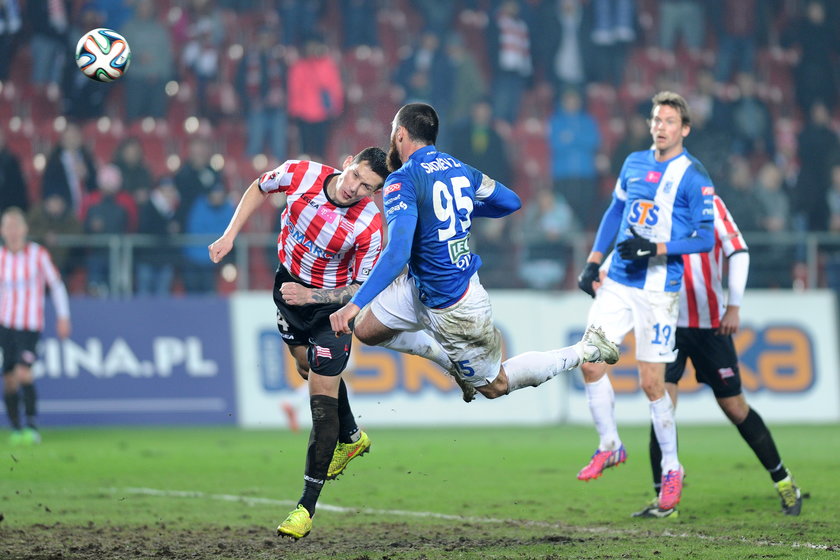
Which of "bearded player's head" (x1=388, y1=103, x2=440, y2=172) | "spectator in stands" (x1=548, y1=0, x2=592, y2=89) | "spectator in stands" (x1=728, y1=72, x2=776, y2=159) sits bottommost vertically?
"bearded player's head" (x1=388, y1=103, x2=440, y2=172)

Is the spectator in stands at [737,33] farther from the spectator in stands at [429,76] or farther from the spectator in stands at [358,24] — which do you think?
the spectator in stands at [358,24]

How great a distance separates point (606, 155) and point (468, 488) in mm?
10903

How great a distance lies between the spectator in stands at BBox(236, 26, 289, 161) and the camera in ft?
61.3

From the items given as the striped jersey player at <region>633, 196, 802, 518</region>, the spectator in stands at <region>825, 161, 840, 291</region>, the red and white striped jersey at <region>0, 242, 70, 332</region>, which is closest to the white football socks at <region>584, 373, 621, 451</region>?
the striped jersey player at <region>633, 196, 802, 518</region>

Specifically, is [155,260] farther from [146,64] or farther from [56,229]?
[146,64]

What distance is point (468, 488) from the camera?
1004 centimetres

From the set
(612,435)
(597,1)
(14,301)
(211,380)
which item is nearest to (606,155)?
(597,1)

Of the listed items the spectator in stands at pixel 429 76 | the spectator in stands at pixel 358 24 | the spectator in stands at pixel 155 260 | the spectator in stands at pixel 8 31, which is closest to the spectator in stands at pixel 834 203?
the spectator in stands at pixel 429 76

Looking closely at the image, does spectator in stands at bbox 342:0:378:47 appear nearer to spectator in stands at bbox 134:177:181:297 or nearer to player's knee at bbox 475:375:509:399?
spectator in stands at bbox 134:177:181:297

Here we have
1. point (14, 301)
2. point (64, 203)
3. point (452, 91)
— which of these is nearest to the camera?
point (14, 301)

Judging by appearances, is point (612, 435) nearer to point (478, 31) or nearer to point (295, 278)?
point (295, 278)

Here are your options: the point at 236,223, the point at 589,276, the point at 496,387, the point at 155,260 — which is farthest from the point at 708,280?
the point at 155,260

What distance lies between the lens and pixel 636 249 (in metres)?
8.20

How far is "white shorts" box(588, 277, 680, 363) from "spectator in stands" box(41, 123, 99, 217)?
1014 centimetres
